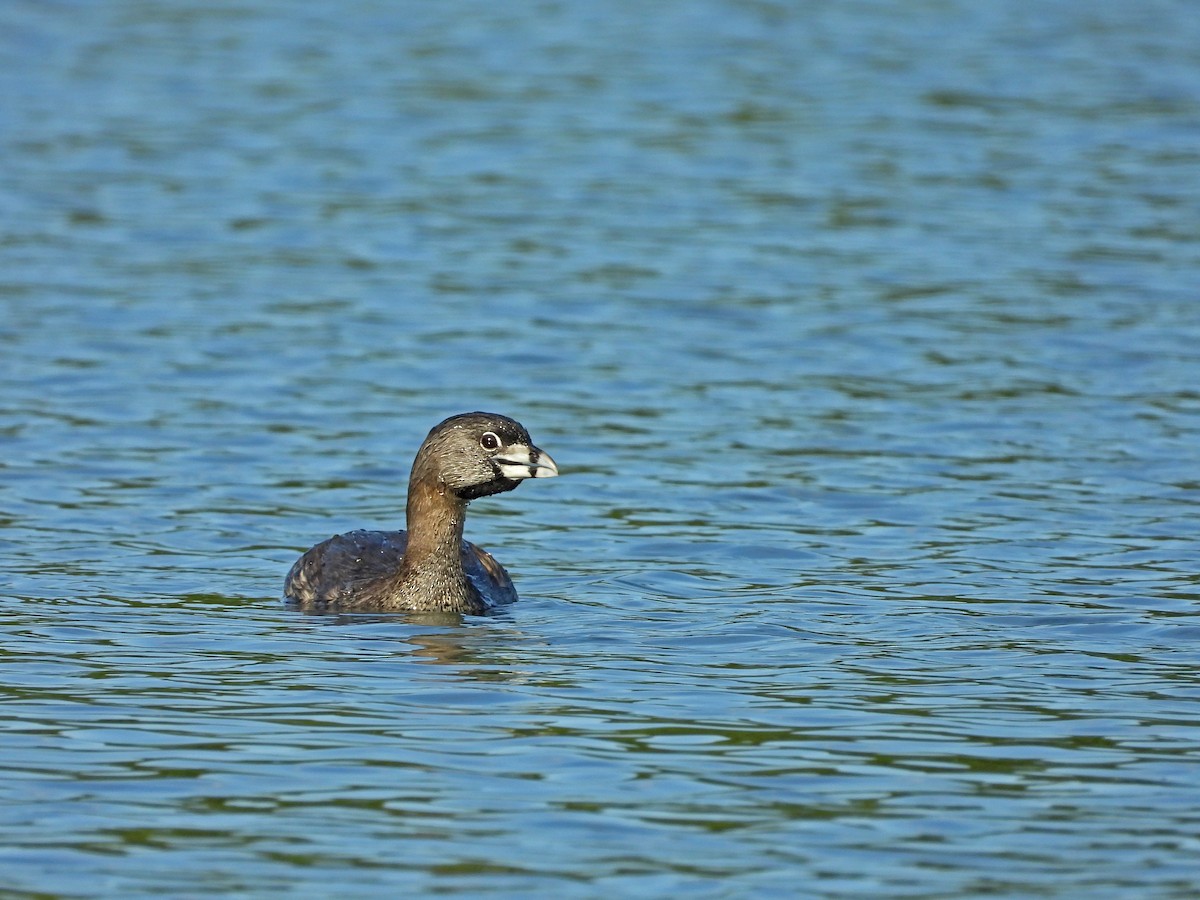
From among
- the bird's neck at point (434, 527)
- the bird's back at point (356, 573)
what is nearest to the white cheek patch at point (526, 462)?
the bird's neck at point (434, 527)

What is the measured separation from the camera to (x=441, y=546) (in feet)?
44.3

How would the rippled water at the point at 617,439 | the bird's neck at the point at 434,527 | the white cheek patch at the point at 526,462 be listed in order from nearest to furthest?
the rippled water at the point at 617,439
the white cheek patch at the point at 526,462
the bird's neck at the point at 434,527

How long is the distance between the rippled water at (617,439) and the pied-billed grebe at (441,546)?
0.74ft

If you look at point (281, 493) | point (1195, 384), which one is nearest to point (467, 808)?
point (281, 493)

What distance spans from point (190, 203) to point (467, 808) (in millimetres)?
17426

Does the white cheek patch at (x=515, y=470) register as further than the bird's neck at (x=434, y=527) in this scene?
No

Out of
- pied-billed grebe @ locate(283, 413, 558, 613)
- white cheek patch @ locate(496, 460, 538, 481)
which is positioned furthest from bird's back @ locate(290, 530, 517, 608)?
white cheek patch @ locate(496, 460, 538, 481)

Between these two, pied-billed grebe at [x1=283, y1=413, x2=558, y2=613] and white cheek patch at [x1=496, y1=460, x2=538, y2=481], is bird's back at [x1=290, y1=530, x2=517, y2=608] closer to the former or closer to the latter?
pied-billed grebe at [x1=283, y1=413, x2=558, y2=613]

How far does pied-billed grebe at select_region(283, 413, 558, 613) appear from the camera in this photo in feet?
44.0

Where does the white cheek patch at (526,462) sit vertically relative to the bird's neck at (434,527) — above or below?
above

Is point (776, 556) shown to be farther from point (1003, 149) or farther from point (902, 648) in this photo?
point (1003, 149)

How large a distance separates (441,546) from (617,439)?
4.59 m

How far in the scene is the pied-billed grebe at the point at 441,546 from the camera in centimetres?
1340

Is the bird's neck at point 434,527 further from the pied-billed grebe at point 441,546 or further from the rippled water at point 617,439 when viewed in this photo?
the rippled water at point 617,439
